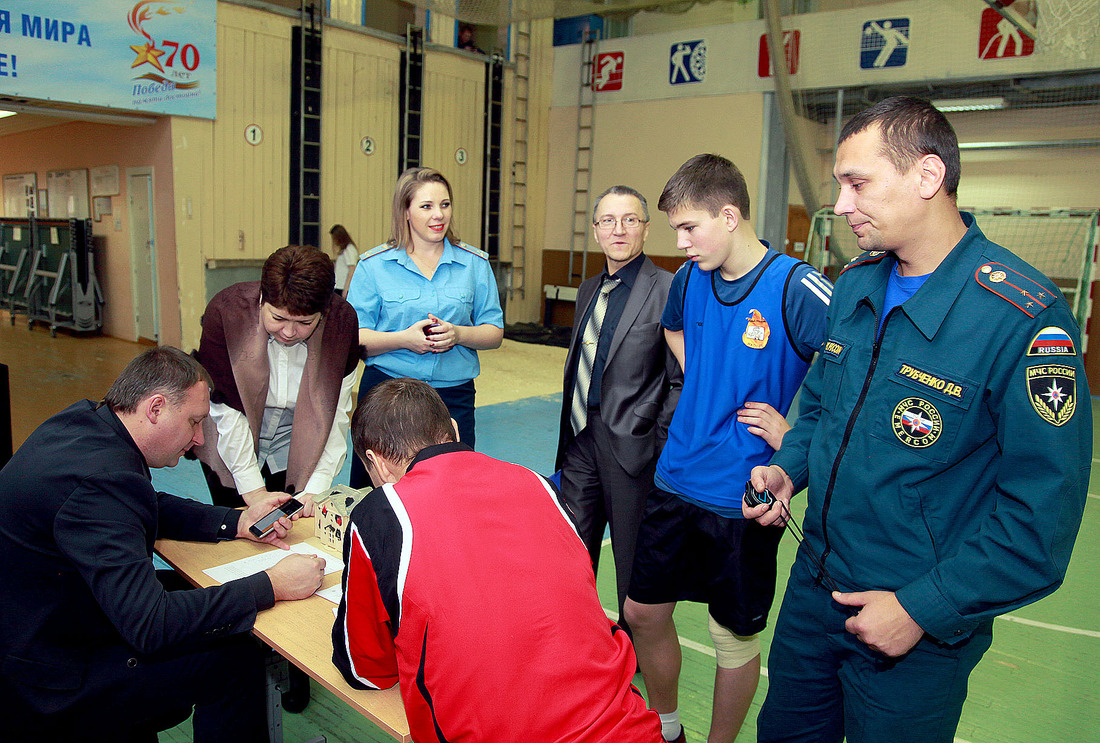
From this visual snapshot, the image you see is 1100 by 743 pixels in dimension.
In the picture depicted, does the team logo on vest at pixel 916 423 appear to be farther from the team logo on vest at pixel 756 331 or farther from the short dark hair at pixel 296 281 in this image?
the short dark hair at pixel 296 281

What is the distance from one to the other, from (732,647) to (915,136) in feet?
4.80

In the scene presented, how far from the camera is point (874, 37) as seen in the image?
29.3 feet

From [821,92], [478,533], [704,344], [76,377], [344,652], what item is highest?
[821,92]

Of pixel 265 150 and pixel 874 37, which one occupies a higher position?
pixel 874 37

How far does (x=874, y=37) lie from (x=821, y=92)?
2.84 ft

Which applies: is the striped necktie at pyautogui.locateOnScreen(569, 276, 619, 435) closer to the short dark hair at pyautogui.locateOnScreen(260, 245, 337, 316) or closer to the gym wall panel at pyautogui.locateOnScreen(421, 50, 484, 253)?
the short dark hair at pyautogui.locateOnScreen(260, 245, 337, 316)

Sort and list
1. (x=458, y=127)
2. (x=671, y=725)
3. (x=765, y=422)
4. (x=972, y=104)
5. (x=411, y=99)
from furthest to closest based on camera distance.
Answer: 1. (x=458, y=127)
2. (x=411, y=99)
3. (x=972, y=104)
4. (x=671, y=725)
5. (x=765, y=422)

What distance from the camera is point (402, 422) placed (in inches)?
61.8

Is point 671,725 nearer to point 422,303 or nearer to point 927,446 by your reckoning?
point 927,446

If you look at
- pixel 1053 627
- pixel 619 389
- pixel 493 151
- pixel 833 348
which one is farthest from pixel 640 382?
pixel 493 151

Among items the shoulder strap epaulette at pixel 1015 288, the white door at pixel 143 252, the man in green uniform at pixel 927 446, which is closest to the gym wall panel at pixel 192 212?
the white door at pixel 143 252

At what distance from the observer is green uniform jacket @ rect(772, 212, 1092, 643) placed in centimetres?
122

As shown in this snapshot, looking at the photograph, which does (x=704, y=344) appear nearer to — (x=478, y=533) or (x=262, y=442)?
(x=478, y=533)

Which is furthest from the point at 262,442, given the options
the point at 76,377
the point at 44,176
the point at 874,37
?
the point at 44,176
